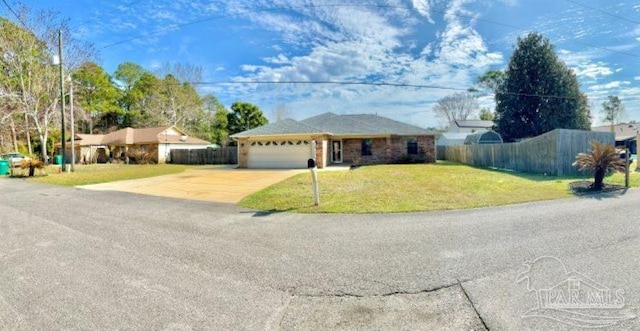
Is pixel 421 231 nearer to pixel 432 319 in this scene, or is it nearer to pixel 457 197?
pixel 432 319

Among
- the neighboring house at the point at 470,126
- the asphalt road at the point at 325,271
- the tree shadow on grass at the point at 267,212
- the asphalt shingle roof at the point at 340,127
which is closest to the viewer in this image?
the asphalt road at the point at 325,271

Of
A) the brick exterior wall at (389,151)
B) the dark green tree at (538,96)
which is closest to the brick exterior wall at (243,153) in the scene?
the brick exterior wall at (389,151)

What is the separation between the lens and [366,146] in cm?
2409

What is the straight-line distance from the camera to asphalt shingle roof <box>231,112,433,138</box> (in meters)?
22.4

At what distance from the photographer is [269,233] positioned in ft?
20.0

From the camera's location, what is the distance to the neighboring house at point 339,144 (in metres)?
22.1

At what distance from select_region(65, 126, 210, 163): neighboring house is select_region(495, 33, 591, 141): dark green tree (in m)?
34.0

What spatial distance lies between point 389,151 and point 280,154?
8.27 metres

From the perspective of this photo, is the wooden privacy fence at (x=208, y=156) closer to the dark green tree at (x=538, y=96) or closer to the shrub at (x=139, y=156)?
the shrub at (x=139, y=156)

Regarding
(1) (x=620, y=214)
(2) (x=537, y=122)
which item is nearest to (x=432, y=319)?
(1) (x=620, y=214)

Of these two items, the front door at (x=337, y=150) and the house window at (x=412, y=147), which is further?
the front door at (x=337, y=150)

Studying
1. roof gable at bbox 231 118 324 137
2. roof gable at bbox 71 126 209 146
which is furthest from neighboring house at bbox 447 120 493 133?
roof gable at bbox 71 126 209 146

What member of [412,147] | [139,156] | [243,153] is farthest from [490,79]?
[139,156]

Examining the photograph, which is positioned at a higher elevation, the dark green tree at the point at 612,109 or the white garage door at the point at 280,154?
the dark green tree at the point at 612,109
